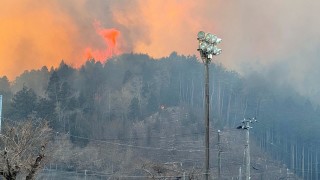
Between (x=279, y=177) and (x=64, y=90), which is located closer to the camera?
(x=279, y=177)

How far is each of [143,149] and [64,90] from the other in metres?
39.7

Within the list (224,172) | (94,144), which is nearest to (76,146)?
(94,144)

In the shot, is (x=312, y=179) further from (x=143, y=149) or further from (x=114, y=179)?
(x=114, y=179)

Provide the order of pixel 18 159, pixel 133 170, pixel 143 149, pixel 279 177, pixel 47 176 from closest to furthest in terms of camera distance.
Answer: pixel 18 159, pixel 47 176, pixel 133 170, pixel 279 177, pixel 143 149

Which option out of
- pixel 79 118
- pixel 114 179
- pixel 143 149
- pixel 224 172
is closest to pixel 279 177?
pixel 224 172

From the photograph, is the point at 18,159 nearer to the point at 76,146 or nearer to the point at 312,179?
the point at 76,146

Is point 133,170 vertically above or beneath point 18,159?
beneath

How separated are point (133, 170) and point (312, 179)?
76350mm

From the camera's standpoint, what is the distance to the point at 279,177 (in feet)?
590

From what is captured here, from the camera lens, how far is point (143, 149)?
19388 centimetres

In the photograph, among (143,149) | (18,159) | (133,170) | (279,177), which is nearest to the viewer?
(18,159)

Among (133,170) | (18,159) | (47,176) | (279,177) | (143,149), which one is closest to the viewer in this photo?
(18,159)

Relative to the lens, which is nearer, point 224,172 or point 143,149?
point 224,172

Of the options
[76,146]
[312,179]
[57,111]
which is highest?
[57,111]
